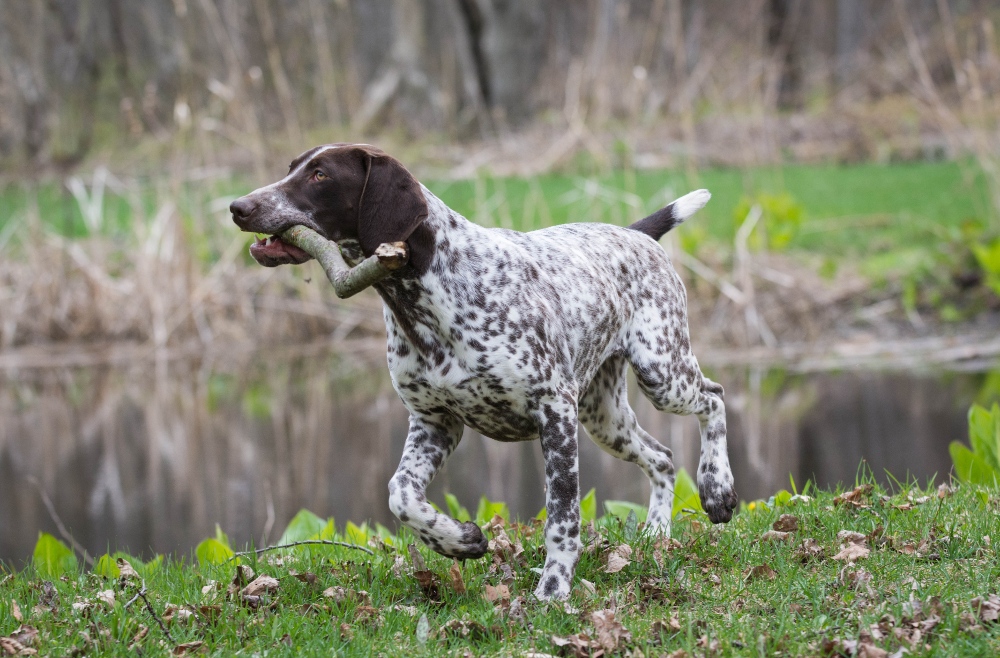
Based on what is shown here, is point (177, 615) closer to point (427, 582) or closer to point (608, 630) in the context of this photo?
point (427, 582)

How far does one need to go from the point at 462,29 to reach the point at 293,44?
4584 mm

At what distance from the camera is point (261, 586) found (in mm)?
4605

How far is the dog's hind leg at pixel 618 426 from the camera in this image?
5.57 m

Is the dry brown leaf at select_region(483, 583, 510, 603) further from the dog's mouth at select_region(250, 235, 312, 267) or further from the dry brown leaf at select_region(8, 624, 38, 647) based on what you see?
the dry brown leaf at select_region(8, 624, 38, 647)

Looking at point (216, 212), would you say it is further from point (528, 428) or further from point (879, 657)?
point (879, 657)

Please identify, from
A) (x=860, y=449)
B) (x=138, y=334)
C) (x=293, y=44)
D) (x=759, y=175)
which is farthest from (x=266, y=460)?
(x=293, y=44)

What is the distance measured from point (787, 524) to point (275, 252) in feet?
8.13

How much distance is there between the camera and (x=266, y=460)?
29.9 feet

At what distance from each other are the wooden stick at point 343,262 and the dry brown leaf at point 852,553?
79.6 inches

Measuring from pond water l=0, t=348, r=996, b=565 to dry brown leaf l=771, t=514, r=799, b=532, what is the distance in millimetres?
1668

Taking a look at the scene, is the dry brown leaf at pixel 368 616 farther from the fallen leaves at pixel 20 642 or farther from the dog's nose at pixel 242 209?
the dog's nose at pixel 242 209

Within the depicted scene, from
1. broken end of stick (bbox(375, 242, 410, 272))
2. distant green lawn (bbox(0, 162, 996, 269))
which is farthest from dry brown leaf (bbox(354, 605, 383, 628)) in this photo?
distant green lawn (bbox(0, 162, 996, 269))

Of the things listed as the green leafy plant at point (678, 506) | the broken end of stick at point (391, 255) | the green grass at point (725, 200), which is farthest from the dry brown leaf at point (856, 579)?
the green grass at point (725, 200)

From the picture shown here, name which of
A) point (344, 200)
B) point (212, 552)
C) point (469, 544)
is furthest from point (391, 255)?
point (212, 552)
